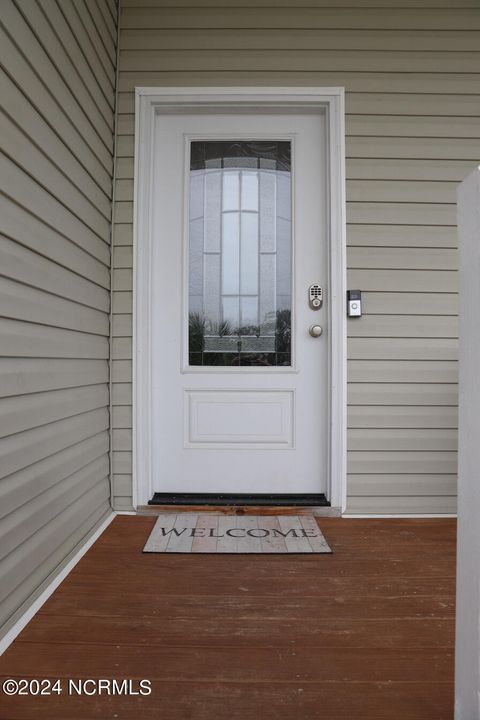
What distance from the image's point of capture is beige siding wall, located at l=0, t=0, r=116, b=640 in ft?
4.40

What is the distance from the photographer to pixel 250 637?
1.30m

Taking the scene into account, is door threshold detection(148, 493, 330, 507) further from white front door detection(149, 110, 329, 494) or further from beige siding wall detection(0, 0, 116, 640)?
beige siding wall detection(0, 0, 116, 640)

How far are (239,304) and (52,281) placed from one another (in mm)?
988

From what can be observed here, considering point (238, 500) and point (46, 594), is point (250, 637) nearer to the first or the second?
point (46, 594)

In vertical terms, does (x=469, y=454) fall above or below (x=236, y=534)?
above

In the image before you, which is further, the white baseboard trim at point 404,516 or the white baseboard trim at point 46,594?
the white baseboard trim at point 404,516

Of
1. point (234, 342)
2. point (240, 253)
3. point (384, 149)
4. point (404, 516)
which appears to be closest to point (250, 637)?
point (404, 516)

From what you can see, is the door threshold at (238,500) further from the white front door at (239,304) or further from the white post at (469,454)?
the white post at (469,454)

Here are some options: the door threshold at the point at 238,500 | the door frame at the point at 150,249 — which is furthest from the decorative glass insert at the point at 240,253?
the door threshold at the point at 238,500

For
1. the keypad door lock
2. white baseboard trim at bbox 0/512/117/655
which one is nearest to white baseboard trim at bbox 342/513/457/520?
→ the keypad door lock

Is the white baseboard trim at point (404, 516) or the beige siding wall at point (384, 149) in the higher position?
the beige siding wall at point (384, 149)

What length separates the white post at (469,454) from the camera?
2.64 feet

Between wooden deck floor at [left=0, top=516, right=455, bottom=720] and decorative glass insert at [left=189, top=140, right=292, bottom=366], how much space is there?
1.03m

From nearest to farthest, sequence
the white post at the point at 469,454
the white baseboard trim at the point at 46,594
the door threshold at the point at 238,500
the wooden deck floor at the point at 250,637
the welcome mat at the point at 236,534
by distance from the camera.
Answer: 1. the white post at the point at 469,454
2. the wooden deck floor at the point at 250,637
3. the white baseboard trim at the point at 46,594
4. the welcome mat at the point at 236,534
5. the door threshold at the point at 238,500
